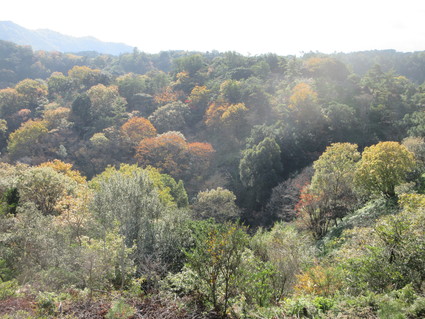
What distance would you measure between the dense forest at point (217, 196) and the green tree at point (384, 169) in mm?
99

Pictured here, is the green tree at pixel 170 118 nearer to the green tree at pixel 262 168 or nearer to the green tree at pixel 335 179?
the green tree at pixel 262 168

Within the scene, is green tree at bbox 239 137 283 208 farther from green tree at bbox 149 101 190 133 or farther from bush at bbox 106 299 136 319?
bush at bbox 106 299 136 319

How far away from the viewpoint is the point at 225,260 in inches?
254

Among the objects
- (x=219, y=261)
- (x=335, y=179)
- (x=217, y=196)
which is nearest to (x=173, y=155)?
(x=217, y=196)

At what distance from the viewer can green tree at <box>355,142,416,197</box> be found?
1702 cm

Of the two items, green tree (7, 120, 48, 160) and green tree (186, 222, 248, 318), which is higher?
green tree (186, 222, 248, 318)

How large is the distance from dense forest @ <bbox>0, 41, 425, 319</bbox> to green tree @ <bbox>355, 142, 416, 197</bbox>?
10 centimetres

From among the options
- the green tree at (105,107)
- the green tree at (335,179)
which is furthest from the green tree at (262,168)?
the green tree at (105,107)

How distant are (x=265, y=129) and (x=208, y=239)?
32537 mm

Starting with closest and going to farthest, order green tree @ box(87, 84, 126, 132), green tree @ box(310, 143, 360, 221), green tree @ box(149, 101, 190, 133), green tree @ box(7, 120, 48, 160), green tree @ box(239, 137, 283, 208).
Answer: green tree @ box(310, 143, 360, 221)
green tree @ box(239, 137, 283, 208)
green tree @ box(7, 120, 48, 160)
green tree @ box(87, 84, 126, 132)
green tree @ box(149, 101, 190, 133)

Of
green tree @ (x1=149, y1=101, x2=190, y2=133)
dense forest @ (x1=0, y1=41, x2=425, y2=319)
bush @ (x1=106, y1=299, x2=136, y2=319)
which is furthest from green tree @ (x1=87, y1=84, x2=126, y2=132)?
bush @ (x1=106, y1=299, x2=136, y2=319)

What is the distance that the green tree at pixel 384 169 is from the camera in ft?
55.8

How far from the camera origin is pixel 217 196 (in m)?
28.5

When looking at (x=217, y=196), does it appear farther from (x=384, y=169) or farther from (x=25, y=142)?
(x=25, y=142)
